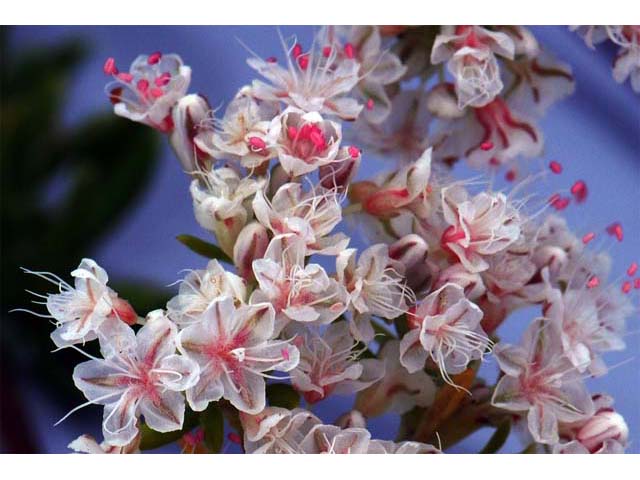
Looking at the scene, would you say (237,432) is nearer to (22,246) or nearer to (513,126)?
(513,126)

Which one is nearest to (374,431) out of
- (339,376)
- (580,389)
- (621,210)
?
(339,376)

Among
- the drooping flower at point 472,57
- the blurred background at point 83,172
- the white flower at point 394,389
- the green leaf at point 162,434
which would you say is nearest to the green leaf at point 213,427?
the green leaf at point 162,434

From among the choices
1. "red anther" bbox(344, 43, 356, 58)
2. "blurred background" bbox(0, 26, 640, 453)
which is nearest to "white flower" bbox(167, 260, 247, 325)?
"red anther" bbox(344, 43, 356, 58)

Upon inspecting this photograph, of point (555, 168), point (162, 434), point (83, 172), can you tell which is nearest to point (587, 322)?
point (555, 168)

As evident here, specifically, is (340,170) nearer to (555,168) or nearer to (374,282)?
(374,282)

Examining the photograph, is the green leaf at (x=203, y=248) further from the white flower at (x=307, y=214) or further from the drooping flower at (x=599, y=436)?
the drooping flower at (x=599, y=436)

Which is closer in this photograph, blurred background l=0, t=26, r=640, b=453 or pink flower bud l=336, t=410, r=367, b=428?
pink flower bud l=336, t=410, r=367, b=428

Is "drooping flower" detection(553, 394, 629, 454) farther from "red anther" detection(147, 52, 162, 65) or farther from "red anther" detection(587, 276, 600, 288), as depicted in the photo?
"red anther" detection(147, 52, 162, 65)
